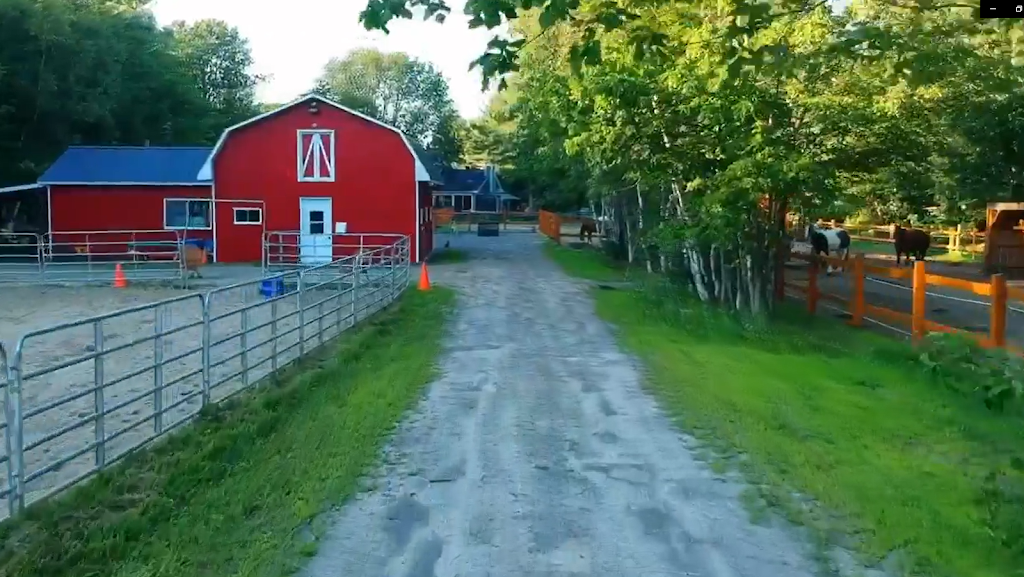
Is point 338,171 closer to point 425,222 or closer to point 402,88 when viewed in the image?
point 425,222

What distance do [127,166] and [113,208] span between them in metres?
1.39

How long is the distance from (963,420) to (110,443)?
6975 mm

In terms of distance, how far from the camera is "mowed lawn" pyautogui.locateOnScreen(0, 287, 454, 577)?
545 centimetres

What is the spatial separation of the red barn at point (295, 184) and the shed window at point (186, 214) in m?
0.05

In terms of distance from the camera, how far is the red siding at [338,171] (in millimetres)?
31312

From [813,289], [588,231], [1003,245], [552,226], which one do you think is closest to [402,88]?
[552,226]

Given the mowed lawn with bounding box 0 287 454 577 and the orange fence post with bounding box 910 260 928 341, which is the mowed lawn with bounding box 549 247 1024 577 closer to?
the orange fence post with bounding box 910 260 928 341

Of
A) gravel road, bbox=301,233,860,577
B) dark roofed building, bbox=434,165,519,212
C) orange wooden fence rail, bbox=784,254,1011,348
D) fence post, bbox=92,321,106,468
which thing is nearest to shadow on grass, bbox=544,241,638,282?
orange wooden fence rail, bbox=784,254,1011,348

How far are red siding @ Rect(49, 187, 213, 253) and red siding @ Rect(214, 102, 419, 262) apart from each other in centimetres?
172

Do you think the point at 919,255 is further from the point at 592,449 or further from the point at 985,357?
the point at 592,449

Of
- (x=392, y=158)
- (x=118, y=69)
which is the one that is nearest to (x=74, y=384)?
(x=392, y=158)

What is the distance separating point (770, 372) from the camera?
37.8 ft

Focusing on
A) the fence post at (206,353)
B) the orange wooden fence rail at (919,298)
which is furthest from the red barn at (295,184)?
the fence post at (206,353)

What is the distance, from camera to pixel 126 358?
13.1 meters
